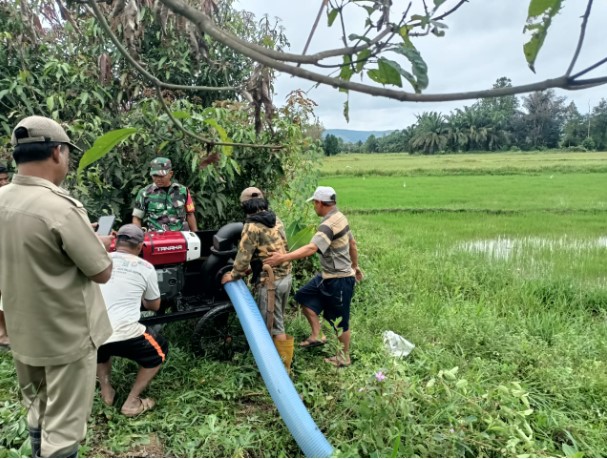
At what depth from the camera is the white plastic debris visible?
308 cm

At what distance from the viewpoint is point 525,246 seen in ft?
23.6

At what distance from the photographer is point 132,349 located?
95.6 inches

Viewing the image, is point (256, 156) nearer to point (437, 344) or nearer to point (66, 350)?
point (437, 344)

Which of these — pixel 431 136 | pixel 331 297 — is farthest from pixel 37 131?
pixel 431 136

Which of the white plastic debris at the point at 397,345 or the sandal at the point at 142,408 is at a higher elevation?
the white plastic debris at the point at 397,345

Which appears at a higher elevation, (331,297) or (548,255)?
(331,297)

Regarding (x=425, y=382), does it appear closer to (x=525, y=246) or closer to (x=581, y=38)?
Result: (x=581, y=38)

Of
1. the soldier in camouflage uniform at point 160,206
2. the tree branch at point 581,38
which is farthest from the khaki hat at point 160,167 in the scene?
the tree branch at point 581,38

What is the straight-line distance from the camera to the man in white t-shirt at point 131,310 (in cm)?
239

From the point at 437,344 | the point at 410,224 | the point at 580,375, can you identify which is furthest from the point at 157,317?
the point at 410,224

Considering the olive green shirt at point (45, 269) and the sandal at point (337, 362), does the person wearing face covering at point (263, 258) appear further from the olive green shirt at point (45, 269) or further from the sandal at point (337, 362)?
the olive green shirt at point (45, 269)

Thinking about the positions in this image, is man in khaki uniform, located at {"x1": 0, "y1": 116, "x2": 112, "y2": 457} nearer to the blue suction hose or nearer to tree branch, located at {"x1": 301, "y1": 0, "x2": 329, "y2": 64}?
the blue suction hose

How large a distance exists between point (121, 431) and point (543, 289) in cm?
405

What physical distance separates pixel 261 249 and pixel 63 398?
1.41 meters
